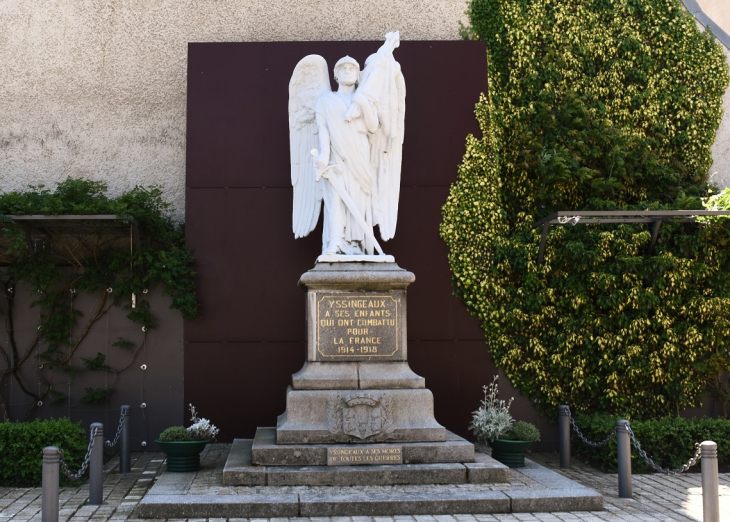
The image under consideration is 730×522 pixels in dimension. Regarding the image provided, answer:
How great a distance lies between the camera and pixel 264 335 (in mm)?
9273

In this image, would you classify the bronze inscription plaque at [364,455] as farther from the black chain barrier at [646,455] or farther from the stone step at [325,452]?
the black chain barrier at [646,455]

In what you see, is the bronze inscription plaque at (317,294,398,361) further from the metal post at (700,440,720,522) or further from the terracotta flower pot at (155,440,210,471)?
the metal post at (700,440,720,522)

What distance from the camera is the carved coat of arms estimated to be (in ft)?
22.4

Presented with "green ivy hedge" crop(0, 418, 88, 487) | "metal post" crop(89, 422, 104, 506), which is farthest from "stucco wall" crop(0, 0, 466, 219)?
"metal post" crop(89, 422, 104, 506)

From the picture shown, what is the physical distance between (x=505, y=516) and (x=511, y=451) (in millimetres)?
1609

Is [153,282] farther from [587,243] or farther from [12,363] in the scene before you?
[587,243]

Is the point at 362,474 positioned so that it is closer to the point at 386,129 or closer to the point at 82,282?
the point at 386,129

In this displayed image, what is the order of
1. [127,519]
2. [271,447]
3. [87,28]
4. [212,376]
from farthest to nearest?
[87,28] → [212,376] → [271,447] → [127,519]

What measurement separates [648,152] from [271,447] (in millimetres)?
6020

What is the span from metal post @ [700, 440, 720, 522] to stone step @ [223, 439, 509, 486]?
1.70 metres

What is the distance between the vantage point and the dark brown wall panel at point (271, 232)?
30.3 feet

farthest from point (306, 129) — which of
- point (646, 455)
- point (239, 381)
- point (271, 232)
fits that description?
point (646, 455)

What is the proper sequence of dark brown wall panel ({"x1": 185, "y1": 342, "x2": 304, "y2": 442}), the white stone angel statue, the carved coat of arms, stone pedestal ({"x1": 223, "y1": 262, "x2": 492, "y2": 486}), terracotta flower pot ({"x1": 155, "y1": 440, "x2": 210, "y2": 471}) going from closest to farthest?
1. stone pedestal ({"x1": 223, "y1": 262, "x2": 492, "y2": 486})
2. the carved coat of arms
3. terracotta flower pot ({"x1": 155, "y1": 440, "x2": 210, "y2": 471})
4. the white stone angel statue
5. dark brown wall panel ({"x1": 185, "y1": 342, "x2": 304, "y2": 442})

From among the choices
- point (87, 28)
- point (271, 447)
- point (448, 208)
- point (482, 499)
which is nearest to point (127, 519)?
point (271, 447)
